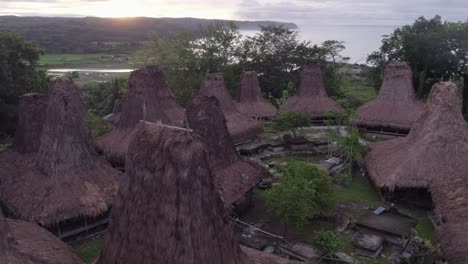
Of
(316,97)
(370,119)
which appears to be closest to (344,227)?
(370,119)

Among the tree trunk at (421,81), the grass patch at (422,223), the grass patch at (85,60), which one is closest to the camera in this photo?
the grass patch at (422,223)

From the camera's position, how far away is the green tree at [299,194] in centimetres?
1259

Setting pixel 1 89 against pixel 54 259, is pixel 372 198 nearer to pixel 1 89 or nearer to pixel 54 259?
pixel 54 259

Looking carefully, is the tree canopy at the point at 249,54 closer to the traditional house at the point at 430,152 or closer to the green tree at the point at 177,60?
Answer: the green tree at the point at 177,60

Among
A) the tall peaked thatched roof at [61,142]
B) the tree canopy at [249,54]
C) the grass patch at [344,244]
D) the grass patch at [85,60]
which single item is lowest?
the grass patch at [85,60]

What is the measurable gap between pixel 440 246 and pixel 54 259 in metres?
10.3

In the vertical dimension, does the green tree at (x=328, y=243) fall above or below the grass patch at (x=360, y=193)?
above

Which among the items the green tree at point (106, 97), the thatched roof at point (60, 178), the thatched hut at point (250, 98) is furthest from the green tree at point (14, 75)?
A: the thatched hut at point (250, 98)

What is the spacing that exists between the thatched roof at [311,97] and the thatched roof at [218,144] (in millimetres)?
13839

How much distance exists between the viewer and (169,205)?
7.37m

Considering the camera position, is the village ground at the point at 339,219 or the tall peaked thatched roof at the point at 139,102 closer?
the village ground at the point at 339,219

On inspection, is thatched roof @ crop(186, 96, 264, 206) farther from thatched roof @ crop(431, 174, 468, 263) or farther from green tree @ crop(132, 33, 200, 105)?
green tree @ crop(132, 33, 200, 105)

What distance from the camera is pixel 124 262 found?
774cm

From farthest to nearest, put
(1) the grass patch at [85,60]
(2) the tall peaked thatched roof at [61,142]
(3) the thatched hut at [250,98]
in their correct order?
(1) the grass patch at [85,60] < (3) the thatched hut at [250,98] < (2) the tall peaked thatched roof at [61,142]
